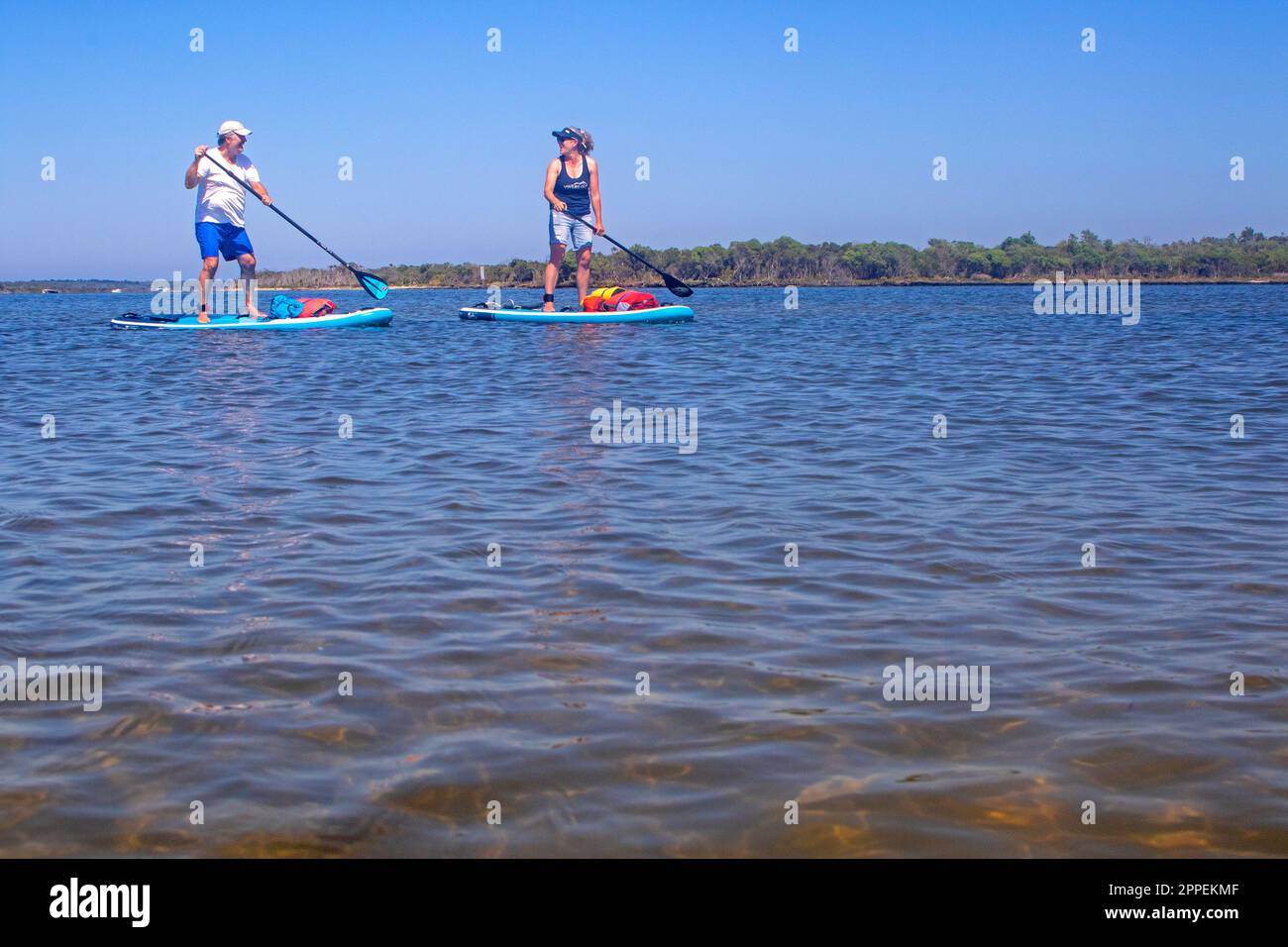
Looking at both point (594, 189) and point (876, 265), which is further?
point (876, 265)

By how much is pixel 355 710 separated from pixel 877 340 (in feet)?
56.5

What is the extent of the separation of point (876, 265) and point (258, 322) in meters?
88.2

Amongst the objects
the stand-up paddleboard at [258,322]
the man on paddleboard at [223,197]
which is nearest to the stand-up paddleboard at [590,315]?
the stand-up paddleboard at [258,322]

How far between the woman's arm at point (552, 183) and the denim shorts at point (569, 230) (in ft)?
0.53

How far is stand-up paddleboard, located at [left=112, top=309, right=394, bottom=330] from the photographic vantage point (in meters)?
17.9

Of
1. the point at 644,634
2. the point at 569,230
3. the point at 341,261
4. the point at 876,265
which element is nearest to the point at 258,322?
the point at 341,261

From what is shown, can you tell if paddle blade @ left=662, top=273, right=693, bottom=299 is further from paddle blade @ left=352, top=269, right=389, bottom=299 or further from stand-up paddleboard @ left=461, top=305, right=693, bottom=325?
paddle blade @ left=352, top=269, right=389, bottom=299

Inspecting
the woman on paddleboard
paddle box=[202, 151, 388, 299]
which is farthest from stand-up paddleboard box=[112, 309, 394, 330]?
the woman on paddleboard

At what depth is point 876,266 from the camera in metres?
101

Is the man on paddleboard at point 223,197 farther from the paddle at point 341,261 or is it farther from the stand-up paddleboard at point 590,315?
the stand-up paddleboard at point 590,315

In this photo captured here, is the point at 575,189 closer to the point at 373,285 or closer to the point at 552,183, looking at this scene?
the point at 552,183

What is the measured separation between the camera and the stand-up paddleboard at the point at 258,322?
17.9 meters
